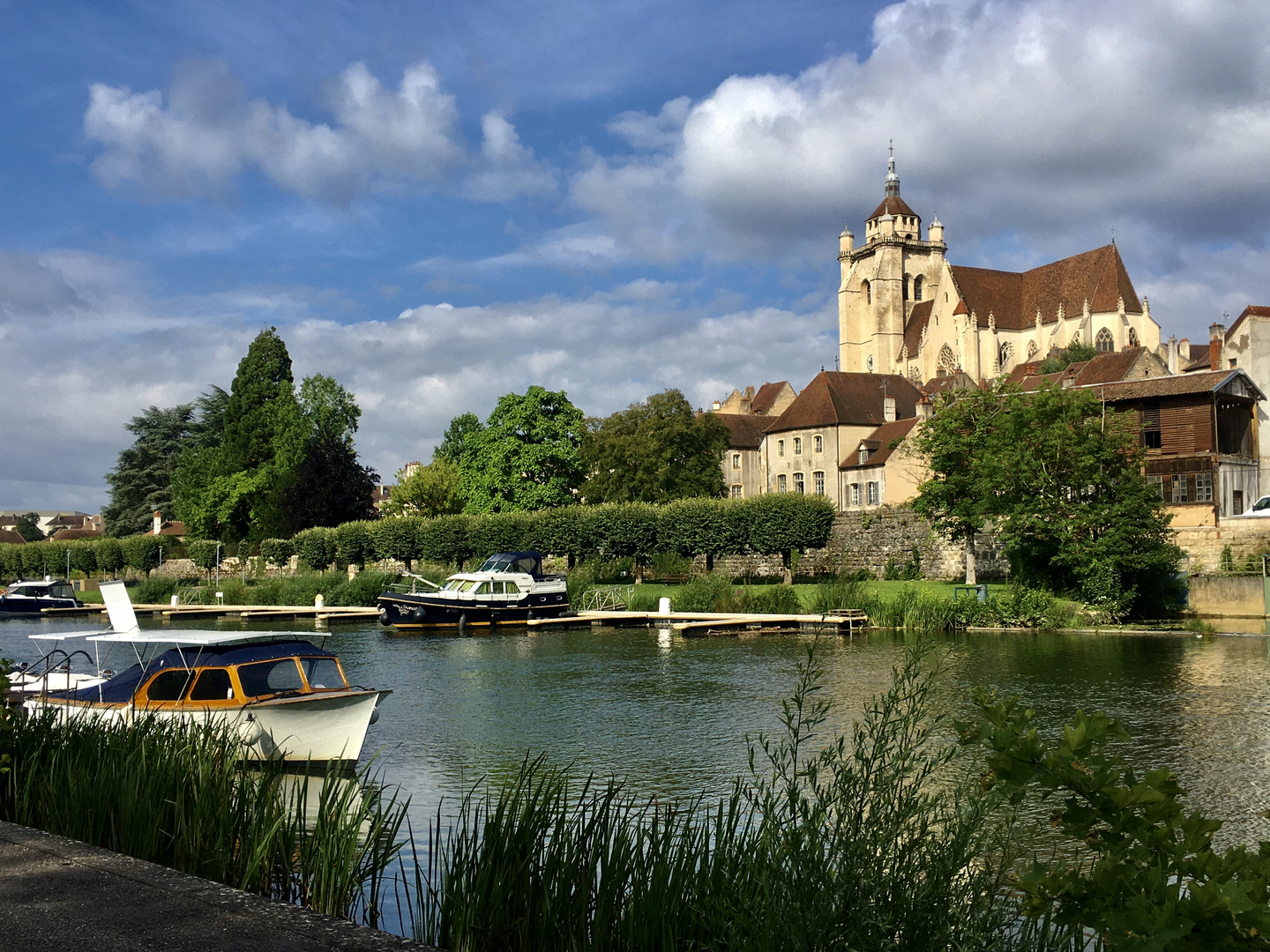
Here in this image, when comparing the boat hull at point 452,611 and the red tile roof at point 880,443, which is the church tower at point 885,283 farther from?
the boat hull at point 452,611

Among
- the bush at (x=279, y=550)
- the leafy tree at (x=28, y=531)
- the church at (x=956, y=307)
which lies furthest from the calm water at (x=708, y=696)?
the leafy tree at (x=28, y=531)

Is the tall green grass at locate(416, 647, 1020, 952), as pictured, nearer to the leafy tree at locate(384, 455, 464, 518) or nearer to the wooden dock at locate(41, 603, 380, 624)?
the wooden dock at locate(41, 603, 380, 624)

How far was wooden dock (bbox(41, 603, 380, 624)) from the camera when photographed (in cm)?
4697

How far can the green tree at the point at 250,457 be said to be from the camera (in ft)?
234

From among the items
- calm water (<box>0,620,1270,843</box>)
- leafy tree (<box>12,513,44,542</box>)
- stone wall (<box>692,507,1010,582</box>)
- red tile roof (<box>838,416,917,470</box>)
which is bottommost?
calm water (<box>0,620,1270,843</box>)

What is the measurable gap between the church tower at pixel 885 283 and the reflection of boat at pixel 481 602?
7020cm

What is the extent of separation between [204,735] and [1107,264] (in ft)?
336

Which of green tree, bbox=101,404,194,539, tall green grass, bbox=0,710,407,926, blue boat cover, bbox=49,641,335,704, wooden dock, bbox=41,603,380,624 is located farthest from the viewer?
green tree, bbox=101,404,194,539

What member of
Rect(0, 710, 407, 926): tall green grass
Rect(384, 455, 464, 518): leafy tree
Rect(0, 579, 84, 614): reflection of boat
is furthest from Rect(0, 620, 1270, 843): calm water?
Rect(384, 455, 464, 518): leafy tree

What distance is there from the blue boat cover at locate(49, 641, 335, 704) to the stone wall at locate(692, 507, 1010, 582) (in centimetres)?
3586

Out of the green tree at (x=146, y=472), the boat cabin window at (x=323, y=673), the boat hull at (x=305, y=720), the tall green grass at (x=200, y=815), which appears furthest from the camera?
the green tree at (x=146, y=472)

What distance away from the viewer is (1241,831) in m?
11.4

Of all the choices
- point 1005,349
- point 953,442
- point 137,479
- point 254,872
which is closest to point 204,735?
point 254,872

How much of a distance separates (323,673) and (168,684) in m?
2.01
